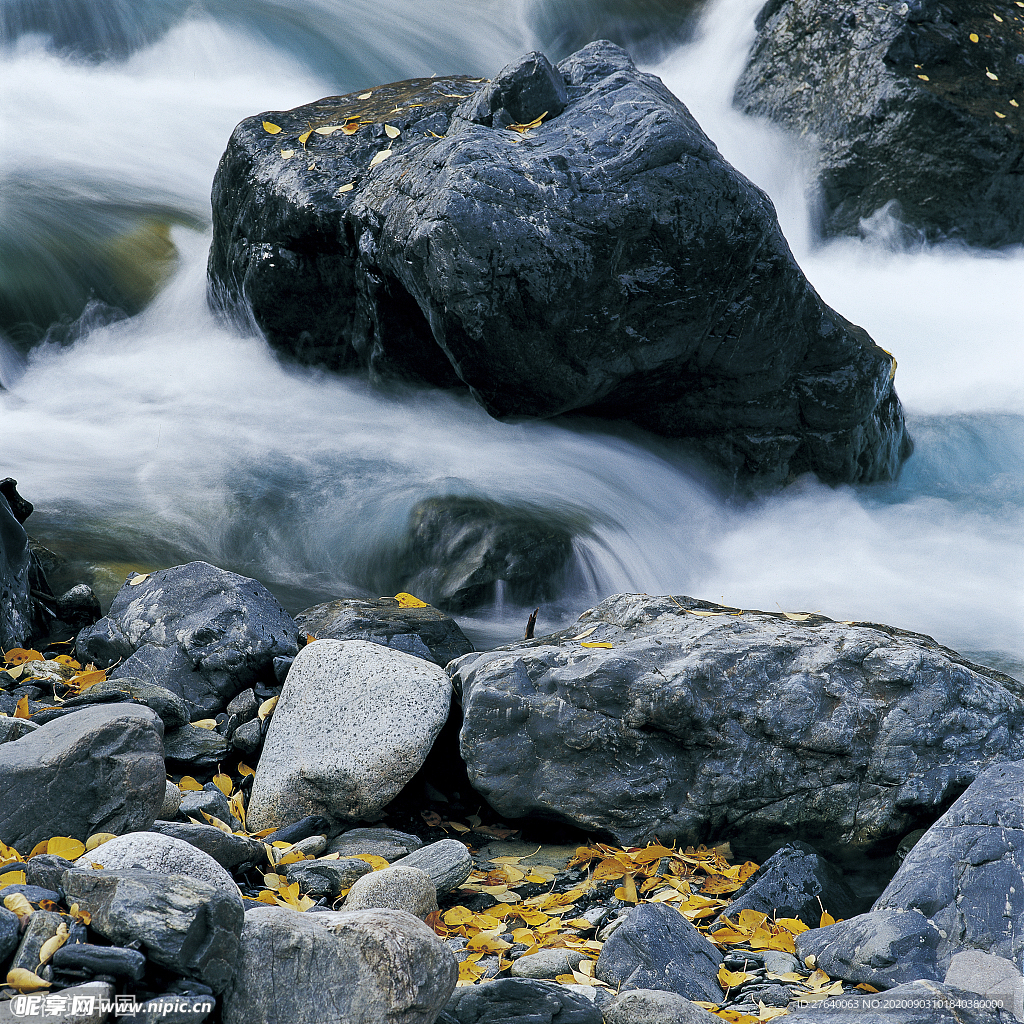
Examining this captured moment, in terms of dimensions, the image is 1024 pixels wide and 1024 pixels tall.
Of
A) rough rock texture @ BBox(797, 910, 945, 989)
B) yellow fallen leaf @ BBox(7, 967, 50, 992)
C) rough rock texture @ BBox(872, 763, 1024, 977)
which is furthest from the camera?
rough rock texture @ BBox(872, 763, 1024, 977)

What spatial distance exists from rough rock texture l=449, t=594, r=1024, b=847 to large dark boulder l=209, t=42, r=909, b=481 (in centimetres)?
258

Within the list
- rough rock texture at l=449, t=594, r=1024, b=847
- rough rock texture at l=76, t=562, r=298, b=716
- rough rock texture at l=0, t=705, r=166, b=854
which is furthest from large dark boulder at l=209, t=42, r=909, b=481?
rough rock texture at l=0, t=705, r=166, b=854

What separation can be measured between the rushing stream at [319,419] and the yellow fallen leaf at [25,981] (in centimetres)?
376

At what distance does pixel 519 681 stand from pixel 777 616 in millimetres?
1289

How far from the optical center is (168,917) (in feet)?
5.99

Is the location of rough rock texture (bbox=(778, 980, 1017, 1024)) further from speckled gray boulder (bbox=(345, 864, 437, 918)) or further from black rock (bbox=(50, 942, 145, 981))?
black rock (bbox=(50, 942, 145, 981))

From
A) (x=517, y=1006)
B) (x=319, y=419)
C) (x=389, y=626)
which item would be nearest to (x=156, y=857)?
(x=517, y=1006)

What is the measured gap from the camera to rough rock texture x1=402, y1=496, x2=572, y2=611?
5.62m

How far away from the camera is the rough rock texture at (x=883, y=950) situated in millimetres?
2447

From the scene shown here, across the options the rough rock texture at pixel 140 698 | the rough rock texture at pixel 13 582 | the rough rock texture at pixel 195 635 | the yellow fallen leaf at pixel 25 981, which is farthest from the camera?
the rough rock texture at pixel 13 582

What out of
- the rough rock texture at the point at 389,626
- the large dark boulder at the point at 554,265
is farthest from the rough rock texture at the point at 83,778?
the large dark boulder at the point at 554,265

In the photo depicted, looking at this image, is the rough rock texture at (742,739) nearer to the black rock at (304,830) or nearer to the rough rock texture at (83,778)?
the black rock at (304,830)

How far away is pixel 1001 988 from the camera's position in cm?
221

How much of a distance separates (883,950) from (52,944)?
6.73ft
